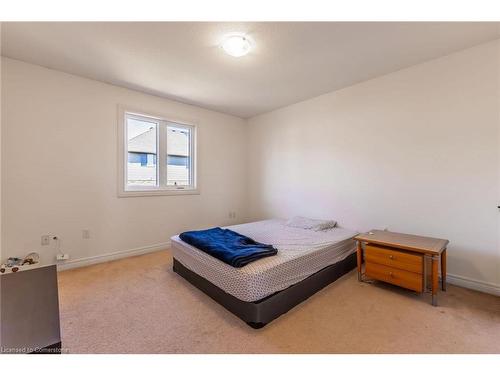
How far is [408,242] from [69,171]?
3.98 m

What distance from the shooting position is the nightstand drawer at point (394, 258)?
1.99 metres

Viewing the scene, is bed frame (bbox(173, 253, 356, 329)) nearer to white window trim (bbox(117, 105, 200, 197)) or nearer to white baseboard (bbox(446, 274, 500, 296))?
white baseboard (bbox(446, 274, 500, 296))

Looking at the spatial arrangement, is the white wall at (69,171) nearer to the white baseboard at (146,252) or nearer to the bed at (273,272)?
the white baseboard at (146,252)

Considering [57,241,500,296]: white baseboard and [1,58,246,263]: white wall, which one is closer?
[57,241,500,296]: white baseboard

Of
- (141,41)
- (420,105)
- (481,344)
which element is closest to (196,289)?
(481,344)

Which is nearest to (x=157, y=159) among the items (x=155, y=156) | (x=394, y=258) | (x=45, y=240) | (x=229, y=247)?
(x=155, y=156)

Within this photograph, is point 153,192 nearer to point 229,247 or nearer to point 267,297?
point 229,247

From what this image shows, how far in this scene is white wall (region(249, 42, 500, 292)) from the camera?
2166 mm

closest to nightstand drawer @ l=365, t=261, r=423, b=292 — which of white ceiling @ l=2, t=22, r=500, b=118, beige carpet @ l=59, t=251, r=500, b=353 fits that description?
beige carpet @ l=59, t=251, r=500, b=353

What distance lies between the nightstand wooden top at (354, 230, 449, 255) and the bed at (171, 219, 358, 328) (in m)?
0.37

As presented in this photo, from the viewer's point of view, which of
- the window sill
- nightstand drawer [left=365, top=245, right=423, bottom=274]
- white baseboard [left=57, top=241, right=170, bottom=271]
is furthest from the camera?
the window sill

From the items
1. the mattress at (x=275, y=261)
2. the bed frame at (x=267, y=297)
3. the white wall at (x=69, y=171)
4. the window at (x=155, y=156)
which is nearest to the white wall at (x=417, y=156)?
the mattress at (x=275, y=261)

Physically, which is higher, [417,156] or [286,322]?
[417,156]

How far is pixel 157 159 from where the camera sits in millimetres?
3643
